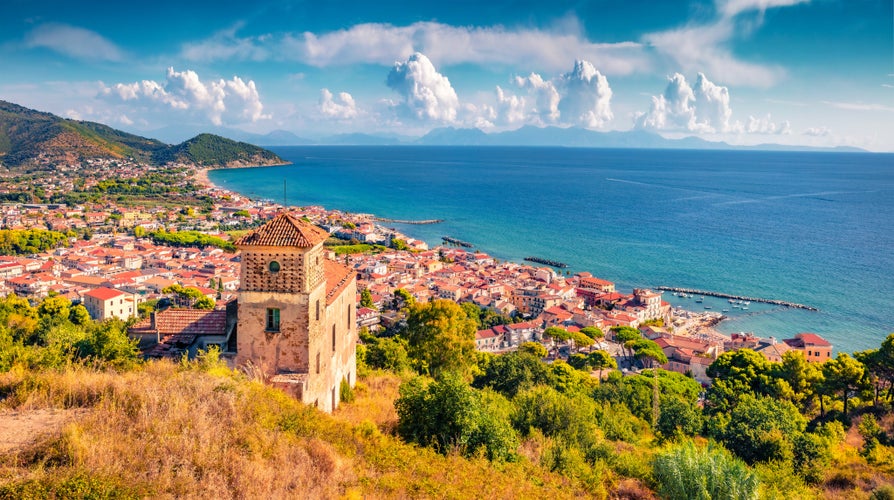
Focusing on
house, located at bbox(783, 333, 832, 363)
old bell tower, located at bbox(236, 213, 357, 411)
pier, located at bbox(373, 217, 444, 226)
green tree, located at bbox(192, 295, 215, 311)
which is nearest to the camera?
old bell tower, located at bbox(236, 213, 357, 411)

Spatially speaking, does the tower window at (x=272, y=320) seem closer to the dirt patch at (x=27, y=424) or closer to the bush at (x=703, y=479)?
the dirt patch at (x=27, y=424)

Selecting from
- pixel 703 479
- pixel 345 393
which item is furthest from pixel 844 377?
Answer: pixel 345 393

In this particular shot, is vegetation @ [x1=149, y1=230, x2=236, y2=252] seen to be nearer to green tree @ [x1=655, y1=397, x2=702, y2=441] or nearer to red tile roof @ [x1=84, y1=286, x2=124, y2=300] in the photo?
red tile roof @ [x1=84, y1=286, x2=124, y2=300]

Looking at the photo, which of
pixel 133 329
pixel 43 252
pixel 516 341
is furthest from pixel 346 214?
pixel 133 329

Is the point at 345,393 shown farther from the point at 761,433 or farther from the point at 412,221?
the point at 412,221

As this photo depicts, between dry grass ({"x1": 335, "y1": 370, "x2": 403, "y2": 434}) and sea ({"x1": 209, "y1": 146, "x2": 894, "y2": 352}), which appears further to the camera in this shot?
sea ({"x1": 209, "y1": 146, "x2": 894, "y2": 352})

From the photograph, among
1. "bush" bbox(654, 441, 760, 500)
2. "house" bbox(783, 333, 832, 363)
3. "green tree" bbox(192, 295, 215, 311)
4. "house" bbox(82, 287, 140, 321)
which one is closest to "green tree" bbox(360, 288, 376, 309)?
"green tree" bbox(192, 295, 215, 311)
